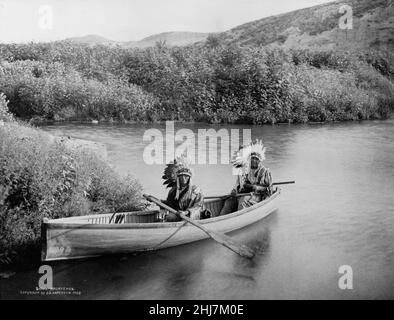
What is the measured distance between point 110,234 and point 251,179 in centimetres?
484

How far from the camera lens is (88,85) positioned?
2764 cm

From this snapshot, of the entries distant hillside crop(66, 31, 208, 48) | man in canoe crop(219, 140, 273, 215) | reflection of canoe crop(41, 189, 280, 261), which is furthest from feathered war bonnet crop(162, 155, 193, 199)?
distant hillside crop(66, 31, 208, 48)

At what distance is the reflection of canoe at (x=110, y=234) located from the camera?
884cm

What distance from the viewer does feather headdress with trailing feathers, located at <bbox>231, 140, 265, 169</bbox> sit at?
1259 centimetres

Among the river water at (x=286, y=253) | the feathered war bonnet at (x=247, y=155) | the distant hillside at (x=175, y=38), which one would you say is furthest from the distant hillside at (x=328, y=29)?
the feathered war bonnet at (x=247, y=155)

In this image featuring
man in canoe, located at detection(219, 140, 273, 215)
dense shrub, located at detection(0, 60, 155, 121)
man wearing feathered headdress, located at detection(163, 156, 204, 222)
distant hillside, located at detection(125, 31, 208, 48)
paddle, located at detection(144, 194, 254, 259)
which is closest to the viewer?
paddle, located at detection(144, 194, 254, 259)

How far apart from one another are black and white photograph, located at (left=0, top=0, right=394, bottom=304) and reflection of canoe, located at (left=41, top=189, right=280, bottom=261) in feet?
0.09

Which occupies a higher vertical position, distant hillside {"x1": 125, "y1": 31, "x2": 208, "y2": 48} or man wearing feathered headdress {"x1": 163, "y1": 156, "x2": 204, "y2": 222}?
distant hillside {"x1": 125, "y1": 31, "x2": 208, "y2": 48}

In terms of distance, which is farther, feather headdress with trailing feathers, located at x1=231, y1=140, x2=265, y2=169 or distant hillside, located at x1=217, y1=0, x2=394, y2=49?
distant hillside, located at x1=217, y1=0, x2=394, y2=49

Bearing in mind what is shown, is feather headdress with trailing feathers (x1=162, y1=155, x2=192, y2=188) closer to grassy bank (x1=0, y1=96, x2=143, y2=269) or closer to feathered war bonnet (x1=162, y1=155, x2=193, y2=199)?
feathered war bonnet (x1=162, y1=155, x2=193, y2=199)

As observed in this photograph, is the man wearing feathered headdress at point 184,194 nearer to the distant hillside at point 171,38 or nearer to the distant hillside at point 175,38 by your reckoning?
the distant hillside at point 175,38

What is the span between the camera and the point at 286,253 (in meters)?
10.7
